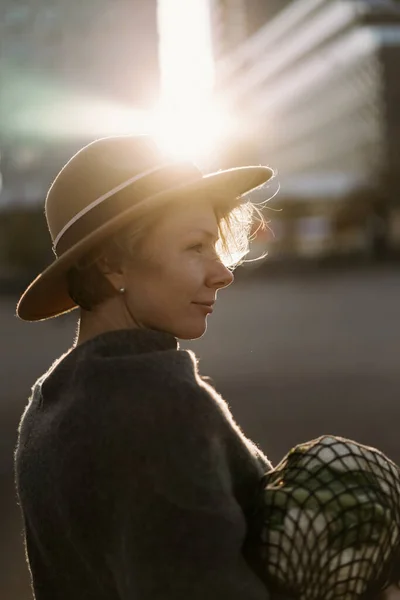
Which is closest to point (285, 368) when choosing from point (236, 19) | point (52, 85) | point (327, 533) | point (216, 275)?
point (216, 275)

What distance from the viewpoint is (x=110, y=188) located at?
4.47ft

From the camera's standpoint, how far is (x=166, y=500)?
3.72 ft

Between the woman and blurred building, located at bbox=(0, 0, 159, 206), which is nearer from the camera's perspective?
the woman

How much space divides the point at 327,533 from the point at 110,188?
22.3 inches

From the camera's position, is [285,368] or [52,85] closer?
[285,368]

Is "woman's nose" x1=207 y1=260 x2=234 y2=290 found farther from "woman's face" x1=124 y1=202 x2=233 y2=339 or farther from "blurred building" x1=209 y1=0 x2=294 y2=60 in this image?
"blurred building" x1=209 y1=0 x2=294 y2=60

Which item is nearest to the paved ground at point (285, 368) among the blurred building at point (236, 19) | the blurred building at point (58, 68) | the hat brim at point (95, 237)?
the hat brim at point (95, 237)

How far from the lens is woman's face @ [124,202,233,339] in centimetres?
135

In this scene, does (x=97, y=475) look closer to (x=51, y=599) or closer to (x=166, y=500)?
(x=166, y=500)

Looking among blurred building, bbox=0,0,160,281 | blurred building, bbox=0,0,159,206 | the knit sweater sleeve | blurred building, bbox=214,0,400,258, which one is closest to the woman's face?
the knit sweater sleeve

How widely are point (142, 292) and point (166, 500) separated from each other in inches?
13.5

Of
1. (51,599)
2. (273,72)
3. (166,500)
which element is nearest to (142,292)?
Answer: (166,500)

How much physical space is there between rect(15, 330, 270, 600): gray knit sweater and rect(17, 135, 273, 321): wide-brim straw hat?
0.54 ft

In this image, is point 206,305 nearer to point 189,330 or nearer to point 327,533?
point 189,330
